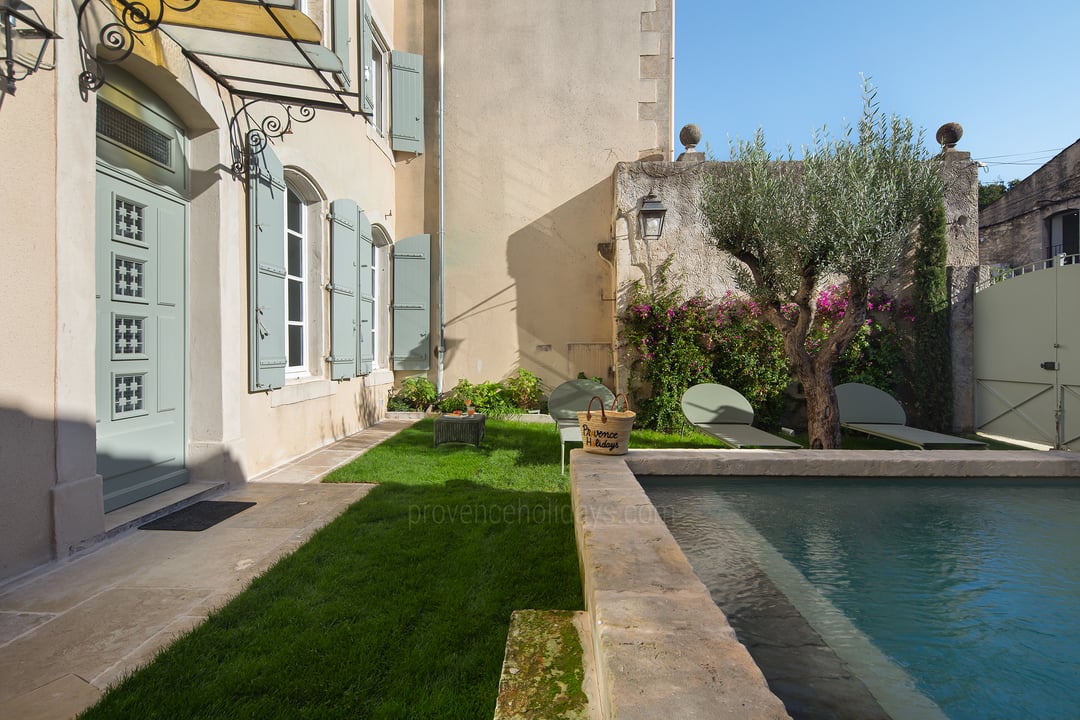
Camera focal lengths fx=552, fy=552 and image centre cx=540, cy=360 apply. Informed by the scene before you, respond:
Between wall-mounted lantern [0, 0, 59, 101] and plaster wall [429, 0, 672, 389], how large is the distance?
6277mm

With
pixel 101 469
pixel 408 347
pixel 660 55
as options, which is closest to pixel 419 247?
pixel 408 347

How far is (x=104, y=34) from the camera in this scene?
282 centimetres

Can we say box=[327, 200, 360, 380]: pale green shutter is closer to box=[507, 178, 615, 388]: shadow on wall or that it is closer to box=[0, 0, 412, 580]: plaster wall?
box=[0, 0, 412, 580]: plaster wall

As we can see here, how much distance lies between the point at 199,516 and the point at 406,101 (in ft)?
22.2

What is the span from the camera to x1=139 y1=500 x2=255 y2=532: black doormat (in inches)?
123

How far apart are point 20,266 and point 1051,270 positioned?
819cm

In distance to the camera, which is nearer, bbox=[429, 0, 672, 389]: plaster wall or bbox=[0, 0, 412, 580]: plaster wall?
bbox=[0, 0, 412, 580]: plaster wall

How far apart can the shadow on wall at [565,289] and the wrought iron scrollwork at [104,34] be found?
6.00m

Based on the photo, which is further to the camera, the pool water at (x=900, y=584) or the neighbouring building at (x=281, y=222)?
the neighbouring building at (x=281, y=222)

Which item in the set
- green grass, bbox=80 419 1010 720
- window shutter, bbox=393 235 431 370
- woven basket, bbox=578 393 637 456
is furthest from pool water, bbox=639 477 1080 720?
window shutter, bbox=393 235 431 370

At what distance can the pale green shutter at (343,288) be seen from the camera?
574 centimetres

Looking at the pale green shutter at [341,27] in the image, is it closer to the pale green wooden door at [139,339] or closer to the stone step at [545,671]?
the pale green wooden door at [139,339]

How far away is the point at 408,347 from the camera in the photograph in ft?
27.1

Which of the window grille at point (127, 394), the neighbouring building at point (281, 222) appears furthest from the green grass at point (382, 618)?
the window grille at point (127, 394)
